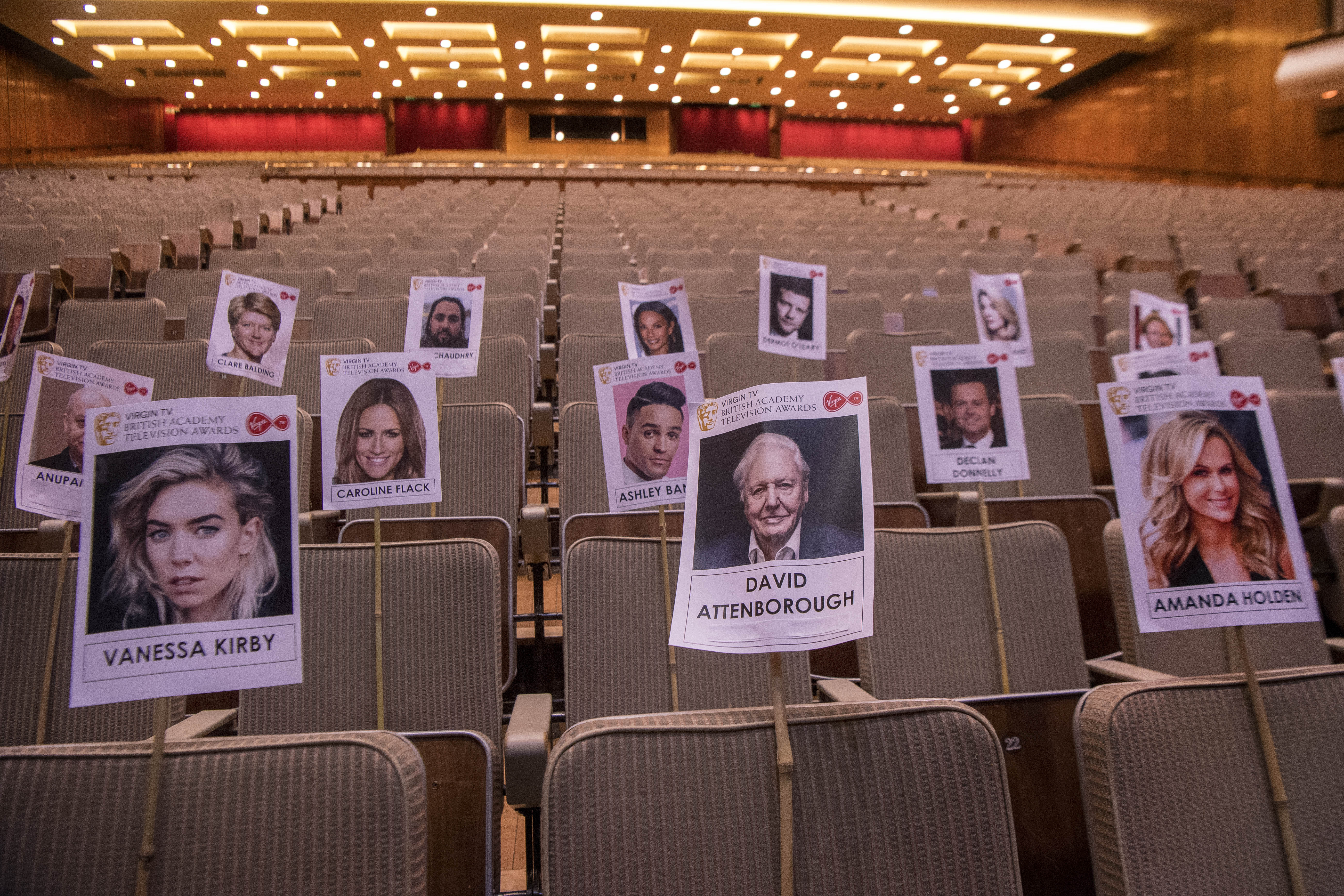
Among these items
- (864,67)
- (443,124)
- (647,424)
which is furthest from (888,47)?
(647,424)

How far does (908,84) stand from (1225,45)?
17.1ft

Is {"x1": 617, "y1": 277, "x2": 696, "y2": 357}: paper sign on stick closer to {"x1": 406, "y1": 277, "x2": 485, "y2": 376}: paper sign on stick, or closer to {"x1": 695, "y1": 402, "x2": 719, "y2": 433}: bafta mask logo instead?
{"x1": 406, "y1": 277, "x2": 485, "y2": 376}: paper sign on stick

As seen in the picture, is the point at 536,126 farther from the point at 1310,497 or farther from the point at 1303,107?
the point at 1310,497

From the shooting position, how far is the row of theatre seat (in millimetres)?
790

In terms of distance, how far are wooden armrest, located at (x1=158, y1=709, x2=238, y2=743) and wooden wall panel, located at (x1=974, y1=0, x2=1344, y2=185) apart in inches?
488

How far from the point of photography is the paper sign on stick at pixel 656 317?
2.17 metres

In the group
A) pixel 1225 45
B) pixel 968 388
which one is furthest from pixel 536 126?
pixel 968 388

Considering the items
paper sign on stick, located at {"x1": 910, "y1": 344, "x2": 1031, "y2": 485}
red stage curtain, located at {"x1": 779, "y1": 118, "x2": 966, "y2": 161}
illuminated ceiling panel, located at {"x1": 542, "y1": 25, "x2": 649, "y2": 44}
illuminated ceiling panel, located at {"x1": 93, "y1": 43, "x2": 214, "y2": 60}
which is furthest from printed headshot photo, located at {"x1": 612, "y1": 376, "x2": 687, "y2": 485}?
red stage curtain, located at {"x1": 779, "y1": 118, "x2": 966, "y2": 161}

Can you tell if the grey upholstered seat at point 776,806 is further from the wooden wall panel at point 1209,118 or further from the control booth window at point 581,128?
the control booth window at point 581,128

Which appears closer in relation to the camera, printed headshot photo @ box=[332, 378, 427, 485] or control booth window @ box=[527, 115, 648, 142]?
printed headshot photo @ box=[332, 378, 427, 485]

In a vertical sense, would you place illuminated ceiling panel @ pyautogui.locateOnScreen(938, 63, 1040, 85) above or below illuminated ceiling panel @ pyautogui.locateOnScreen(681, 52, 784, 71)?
below

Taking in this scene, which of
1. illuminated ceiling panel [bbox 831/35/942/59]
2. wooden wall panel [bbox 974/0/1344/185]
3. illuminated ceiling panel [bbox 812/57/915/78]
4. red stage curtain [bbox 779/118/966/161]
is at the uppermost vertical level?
red stage curtain [bbox 779/118/966/161]

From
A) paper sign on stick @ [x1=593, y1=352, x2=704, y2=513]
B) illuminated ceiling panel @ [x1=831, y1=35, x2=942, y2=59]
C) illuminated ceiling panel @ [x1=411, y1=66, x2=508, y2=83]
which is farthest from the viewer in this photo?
illuminated ceiling panel @ [x1=411, y1=66, x2=508, y2=83]

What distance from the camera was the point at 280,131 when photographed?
1842 centimetres
